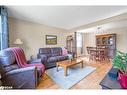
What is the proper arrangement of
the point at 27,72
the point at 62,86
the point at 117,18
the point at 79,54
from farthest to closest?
1. the point at 79,54
2. the point at 117,18
3. the point at 62,86
4. the point at 27,72

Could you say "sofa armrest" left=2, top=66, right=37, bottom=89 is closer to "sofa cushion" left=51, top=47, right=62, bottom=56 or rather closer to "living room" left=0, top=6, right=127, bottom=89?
"living room" left=0, top=6, right=127, bottom=89

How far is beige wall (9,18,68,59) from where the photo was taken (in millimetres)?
4129

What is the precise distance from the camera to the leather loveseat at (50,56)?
13.0 feet

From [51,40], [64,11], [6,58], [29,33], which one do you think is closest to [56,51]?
[51,40]

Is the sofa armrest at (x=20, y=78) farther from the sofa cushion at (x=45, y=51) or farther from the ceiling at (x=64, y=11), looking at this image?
the sofa cushion at (x=45, y=51)

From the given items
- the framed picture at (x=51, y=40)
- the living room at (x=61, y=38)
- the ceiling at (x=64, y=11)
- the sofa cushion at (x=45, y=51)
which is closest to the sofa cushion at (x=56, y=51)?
the living room at (x=61, y=38)

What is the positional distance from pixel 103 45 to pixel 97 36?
81 cm

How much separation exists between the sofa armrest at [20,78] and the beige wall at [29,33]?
2355 mm

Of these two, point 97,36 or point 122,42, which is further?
point 97,36
